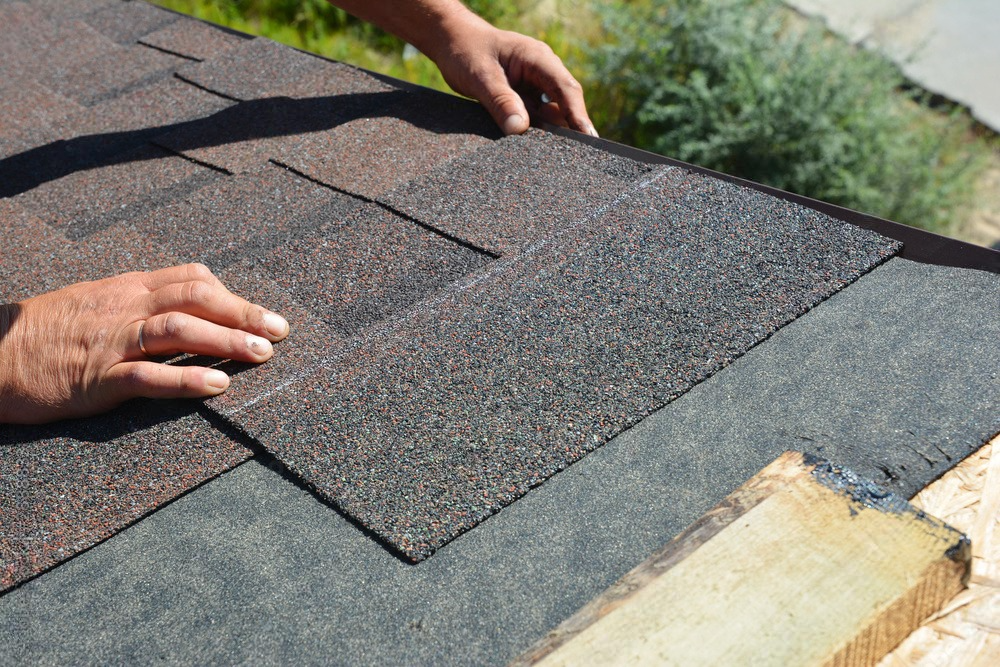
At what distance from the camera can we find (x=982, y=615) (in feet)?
4.00

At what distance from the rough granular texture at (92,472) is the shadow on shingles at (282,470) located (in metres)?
0.01

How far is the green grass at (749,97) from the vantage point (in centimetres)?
623

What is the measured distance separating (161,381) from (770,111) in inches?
219

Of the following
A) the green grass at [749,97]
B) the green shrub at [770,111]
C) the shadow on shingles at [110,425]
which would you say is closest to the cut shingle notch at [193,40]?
the shadow on shingles at [110,425]

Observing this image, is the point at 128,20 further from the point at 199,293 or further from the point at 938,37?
the point at 938,37

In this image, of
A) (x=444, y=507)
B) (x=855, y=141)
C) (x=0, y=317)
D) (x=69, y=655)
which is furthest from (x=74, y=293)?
(x=855, y=141)

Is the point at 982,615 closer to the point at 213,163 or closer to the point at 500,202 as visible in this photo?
the point at 500,202

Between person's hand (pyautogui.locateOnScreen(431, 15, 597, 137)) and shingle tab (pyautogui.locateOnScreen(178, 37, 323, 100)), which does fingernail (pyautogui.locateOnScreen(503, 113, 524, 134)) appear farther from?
shingle tab (pyautogui.locateOnScreen(178, 37, 323, 100))

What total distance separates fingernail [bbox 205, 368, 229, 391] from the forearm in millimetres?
1663

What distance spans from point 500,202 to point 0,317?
1.16m

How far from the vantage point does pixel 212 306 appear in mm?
1710

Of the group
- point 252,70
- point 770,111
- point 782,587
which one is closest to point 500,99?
point 252,70

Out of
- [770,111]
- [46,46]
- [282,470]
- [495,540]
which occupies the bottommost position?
[770,111]

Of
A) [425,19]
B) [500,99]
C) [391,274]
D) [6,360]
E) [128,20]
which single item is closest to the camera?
[6,360]
